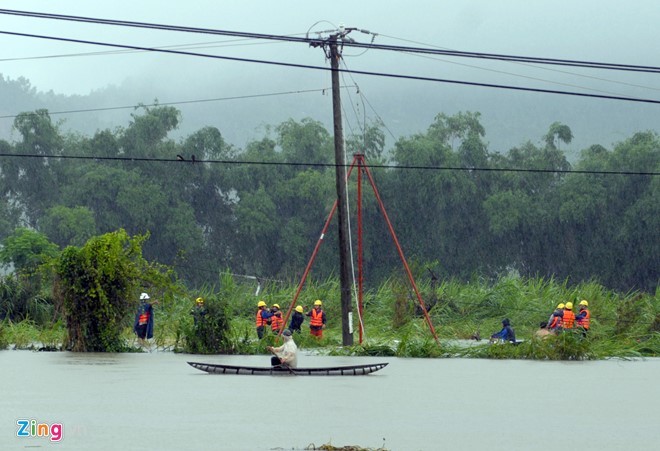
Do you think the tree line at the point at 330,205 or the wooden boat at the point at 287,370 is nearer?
the wooden boat at the point at 287,370

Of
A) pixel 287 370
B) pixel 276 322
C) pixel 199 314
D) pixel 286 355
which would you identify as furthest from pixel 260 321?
pixel 287 370

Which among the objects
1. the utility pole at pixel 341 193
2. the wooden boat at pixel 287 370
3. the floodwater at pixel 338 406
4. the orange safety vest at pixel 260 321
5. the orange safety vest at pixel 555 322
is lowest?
the floodwater at pixel 338 406

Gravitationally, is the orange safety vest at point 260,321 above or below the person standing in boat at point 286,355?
above

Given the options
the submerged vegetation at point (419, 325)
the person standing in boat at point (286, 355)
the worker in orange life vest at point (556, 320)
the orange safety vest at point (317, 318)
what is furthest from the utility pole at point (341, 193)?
the person standing in boat at point (286, 355)

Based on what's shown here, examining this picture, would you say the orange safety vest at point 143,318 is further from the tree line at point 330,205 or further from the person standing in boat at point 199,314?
the tree line at point 330,205

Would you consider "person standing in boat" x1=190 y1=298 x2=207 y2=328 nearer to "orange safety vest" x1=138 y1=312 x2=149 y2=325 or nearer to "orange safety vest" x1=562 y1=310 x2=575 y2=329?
"orange safety vest" x1=138 y1=312 x2=149 y2=325

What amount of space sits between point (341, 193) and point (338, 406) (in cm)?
1549

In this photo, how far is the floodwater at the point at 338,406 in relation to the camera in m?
16.9

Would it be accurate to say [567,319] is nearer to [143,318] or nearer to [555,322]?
[555,322]

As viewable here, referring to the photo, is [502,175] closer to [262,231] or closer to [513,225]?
[513,225]

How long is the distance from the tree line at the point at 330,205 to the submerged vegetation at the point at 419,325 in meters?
23.8

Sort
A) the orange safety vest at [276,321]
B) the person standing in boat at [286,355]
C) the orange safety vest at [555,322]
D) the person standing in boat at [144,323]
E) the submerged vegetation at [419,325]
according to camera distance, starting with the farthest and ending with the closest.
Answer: the person standing in boat at [144,323] < the orange safety vest at [276,321] < the orange safety vest at [555,322] < the submerged vegetation at [419,325] < the person standing in boat at [286,355]

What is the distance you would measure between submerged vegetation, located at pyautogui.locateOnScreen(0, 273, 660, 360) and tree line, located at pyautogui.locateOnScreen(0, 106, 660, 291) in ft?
78.0

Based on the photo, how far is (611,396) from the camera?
24.0m
